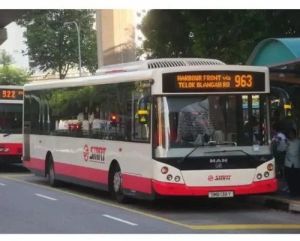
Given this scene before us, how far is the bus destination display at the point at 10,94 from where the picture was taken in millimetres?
24234

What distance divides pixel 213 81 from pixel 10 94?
12639mm

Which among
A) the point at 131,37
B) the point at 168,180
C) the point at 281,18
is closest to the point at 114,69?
the point at 168,180

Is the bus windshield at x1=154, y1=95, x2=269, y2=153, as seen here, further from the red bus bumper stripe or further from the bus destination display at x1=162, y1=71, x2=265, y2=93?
the red bus bumper stripe

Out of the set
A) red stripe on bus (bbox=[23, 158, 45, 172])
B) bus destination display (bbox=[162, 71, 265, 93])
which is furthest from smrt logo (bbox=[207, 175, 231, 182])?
red stripe on bus (bbox=[23, 158, 45, 172])

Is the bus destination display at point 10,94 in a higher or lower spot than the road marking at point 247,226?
higher

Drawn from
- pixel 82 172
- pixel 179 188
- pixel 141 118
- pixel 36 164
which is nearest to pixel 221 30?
pixel 36 164

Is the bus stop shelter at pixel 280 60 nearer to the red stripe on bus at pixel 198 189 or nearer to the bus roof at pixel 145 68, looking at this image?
the bus roof at pixel 145 68

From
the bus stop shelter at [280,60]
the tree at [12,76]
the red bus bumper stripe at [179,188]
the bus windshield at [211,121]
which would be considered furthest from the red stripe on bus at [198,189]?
the tree at [12,76]

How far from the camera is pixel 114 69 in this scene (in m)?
16.1

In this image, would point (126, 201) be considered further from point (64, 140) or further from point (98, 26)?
point (98, 26)

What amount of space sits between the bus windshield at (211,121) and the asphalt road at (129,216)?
131cm

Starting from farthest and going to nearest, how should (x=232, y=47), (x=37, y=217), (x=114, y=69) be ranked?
(x=232, y=47) < (x=114, y=69) < (x=37, y=217)

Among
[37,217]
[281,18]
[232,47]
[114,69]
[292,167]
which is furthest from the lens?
[232,47]

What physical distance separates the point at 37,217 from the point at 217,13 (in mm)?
11006
